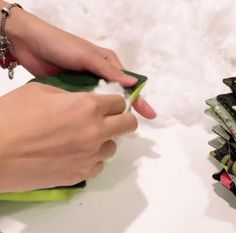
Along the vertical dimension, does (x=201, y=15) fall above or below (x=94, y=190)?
above

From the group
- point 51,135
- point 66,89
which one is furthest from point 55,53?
point 51,135

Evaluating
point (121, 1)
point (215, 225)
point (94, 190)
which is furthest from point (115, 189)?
point (121, 1)

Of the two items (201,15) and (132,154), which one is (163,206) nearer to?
(132,154)

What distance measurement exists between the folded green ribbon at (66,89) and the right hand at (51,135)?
30 millimetres

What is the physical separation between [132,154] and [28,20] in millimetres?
253

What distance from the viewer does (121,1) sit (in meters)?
0.80

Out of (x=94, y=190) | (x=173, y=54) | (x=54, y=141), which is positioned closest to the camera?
(x=54, y=141)

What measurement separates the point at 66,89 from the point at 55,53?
0.09 metres

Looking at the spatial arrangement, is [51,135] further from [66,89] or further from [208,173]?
[208,173]

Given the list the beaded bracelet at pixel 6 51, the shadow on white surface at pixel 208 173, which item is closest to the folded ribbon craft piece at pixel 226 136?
the shadow on white surface at pixel 208 173

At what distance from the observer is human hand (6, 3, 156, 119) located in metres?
0.60

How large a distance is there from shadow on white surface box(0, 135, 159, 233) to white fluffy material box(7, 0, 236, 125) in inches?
5.3

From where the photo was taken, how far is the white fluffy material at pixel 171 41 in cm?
68

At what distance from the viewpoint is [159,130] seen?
666 mm
